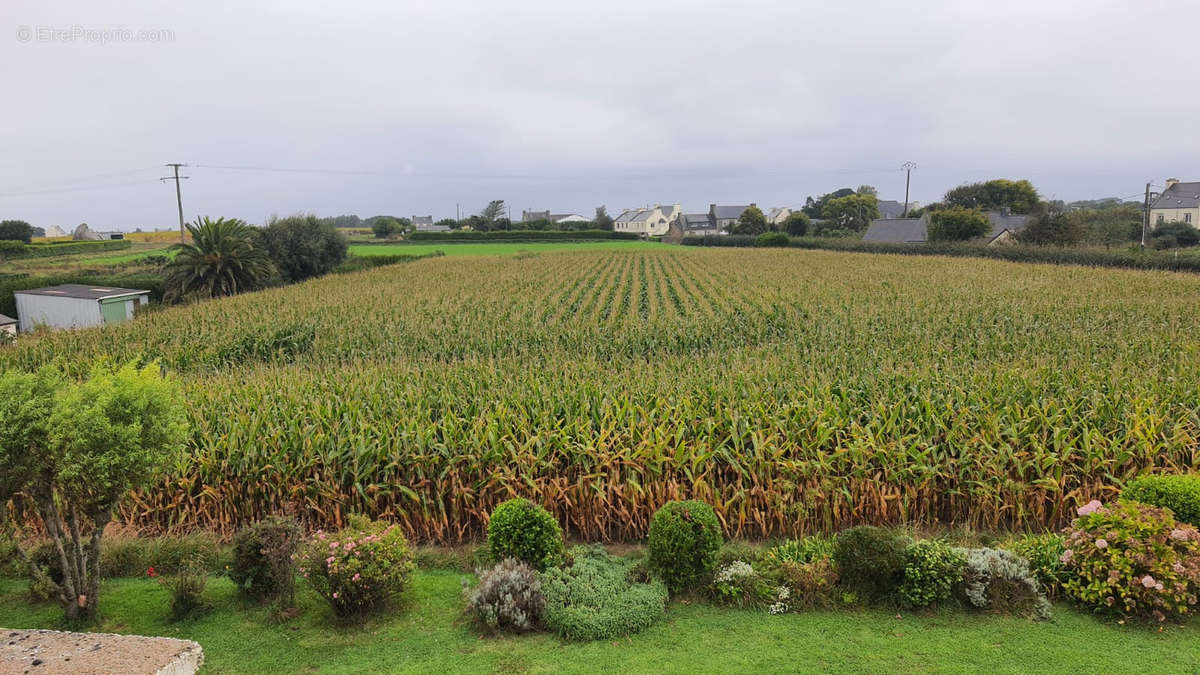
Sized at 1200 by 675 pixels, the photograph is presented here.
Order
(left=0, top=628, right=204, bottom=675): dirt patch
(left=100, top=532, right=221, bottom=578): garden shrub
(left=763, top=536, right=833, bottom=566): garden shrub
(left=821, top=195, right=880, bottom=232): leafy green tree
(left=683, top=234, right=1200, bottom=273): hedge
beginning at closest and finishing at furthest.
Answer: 1. (left=0, top=628, right=204, bottom=675): dirt patch
2. (left=763, top=536, right=833, bottom=566): garden shrub
3. (left=100, top=532, right=221, bottom=578): garden shrub
4. (left=683, top=234, right=1200, bottom=273): hedge
5. (left=821, top=195, right=880, bottom=232): leafy green tree

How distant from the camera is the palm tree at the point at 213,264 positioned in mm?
27688

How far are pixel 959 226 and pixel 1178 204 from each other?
1172 inches

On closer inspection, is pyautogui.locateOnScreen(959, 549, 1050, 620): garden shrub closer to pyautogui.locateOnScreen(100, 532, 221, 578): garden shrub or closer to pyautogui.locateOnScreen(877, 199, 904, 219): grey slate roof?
pyautogui.locateOnScreen(100, 532, 221, 578): garden shrub

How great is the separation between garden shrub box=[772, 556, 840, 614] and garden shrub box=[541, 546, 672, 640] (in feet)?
3.36

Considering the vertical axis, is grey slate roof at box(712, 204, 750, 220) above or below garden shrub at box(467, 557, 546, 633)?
above

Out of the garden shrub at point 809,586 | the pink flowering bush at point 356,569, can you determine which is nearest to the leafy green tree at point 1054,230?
the garden shrub at point 809,586

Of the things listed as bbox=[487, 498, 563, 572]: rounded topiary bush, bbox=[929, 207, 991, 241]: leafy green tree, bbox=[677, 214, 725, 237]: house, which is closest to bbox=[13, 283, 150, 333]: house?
bbox=[487, 498, 563, 572]: rounded topiary bush

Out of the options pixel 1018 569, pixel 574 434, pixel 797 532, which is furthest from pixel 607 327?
pixel 1018 569

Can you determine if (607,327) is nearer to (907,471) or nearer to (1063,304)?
(907,471)

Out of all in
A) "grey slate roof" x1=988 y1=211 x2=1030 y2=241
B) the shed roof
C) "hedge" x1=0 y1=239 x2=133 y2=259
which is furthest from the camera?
"grey slate roof" x1=988 y1=211 x2=1030 y2=241

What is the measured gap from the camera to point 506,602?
493cm

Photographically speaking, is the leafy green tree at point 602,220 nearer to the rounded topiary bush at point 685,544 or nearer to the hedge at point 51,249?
the hedge at point 51,249

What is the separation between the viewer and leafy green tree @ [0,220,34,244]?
62697 mm

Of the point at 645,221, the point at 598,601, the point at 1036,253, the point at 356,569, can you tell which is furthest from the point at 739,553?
the point at 645,221
